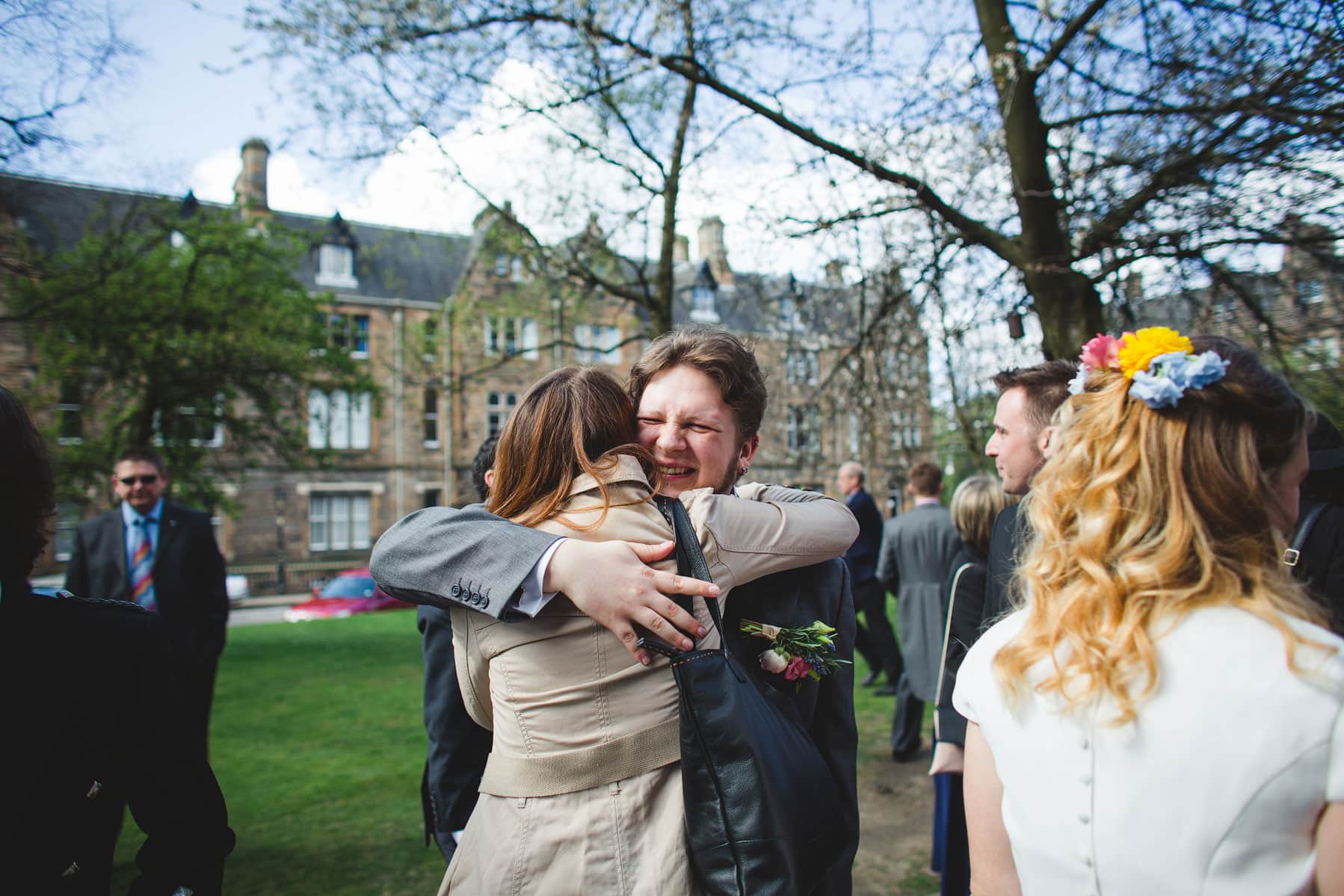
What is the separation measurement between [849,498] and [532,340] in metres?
29.0

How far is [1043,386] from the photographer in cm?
310

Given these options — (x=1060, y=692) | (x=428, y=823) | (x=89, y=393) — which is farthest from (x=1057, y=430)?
(x=89, y=393)

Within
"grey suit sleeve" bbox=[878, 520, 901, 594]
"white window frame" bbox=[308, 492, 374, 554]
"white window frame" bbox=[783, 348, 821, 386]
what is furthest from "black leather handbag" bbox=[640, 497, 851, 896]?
"white window frame" bbox=[308, 492, 374, 554]

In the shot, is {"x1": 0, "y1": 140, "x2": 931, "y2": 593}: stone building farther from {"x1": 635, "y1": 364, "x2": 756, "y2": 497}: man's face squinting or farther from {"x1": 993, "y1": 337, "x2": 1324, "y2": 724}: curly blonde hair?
{"x1": 993, "y1": 337, "x2": 1324, "y2": 724}: curly blonde hair

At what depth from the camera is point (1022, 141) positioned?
20.7 feet

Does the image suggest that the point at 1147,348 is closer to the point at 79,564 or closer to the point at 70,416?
the point at 79,564

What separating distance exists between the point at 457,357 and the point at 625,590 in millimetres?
14898

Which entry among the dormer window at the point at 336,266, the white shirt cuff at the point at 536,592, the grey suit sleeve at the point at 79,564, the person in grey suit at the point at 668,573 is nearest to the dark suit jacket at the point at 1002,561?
the person in grey suit at the point at 668,573

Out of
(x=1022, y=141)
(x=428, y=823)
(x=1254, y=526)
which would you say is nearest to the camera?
(x=1254, y=526)

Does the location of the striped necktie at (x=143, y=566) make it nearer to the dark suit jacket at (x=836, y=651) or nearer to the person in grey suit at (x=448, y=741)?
the person in grey suit at (x=448, y=741)

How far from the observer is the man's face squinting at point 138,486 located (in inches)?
216

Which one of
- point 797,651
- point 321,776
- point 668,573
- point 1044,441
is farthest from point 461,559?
point 321,776

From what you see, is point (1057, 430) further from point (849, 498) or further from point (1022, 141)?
point (849, 498)

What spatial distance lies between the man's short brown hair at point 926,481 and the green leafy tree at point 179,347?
946 centimetres
